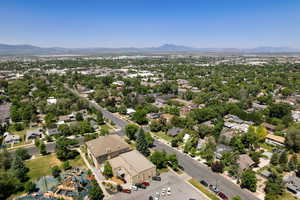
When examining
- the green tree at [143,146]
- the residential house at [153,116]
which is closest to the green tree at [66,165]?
the green tree at [143,146]

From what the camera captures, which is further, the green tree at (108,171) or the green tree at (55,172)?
the green tree at (55,172)

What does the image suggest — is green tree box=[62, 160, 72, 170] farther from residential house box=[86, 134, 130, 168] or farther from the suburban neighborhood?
residential house box=[86, 134, 130, 168]

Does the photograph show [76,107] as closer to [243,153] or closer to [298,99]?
[243,153]

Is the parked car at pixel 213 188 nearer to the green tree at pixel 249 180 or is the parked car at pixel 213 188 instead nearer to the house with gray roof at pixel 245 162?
the green tree at pixel 249 180

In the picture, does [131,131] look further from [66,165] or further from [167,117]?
[167,117]

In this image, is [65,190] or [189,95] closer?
[65,190]

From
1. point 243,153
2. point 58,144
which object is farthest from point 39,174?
point 243,153

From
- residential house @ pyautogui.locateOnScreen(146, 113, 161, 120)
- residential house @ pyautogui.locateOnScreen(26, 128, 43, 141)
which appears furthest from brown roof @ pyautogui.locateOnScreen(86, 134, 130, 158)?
residential house @ pyautogui.locateOnScreen(146, 113, 161, 120)
